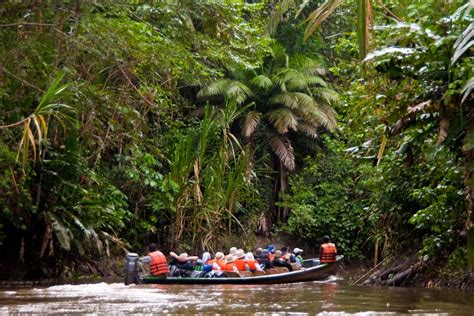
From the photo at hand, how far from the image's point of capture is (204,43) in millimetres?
14961

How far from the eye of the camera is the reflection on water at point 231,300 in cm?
1098

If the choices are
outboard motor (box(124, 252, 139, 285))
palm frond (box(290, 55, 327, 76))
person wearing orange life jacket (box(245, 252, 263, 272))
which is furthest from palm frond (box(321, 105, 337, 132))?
outboard motor (box(124, 252, 139, 285))

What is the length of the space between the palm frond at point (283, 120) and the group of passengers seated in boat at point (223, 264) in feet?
18.4

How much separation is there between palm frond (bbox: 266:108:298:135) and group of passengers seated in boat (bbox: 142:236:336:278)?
5.61m

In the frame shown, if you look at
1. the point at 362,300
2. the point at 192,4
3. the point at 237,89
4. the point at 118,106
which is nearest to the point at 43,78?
the point at 118,106

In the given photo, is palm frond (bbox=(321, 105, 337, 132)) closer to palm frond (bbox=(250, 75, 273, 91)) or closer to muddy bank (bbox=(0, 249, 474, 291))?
palm frond (bbox=(250, 75, 273, 91))

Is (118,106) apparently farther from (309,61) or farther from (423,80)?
(309,61)

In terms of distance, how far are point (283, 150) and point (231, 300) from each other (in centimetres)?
1294

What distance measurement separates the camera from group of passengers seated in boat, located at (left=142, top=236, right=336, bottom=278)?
1823cm

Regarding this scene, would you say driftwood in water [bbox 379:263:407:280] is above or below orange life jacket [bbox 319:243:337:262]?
below

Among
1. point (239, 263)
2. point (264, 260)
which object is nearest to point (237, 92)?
point (264, 260)

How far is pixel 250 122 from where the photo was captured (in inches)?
1002

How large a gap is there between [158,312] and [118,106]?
14.2ft

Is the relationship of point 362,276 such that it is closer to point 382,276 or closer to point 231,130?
point 382,276
